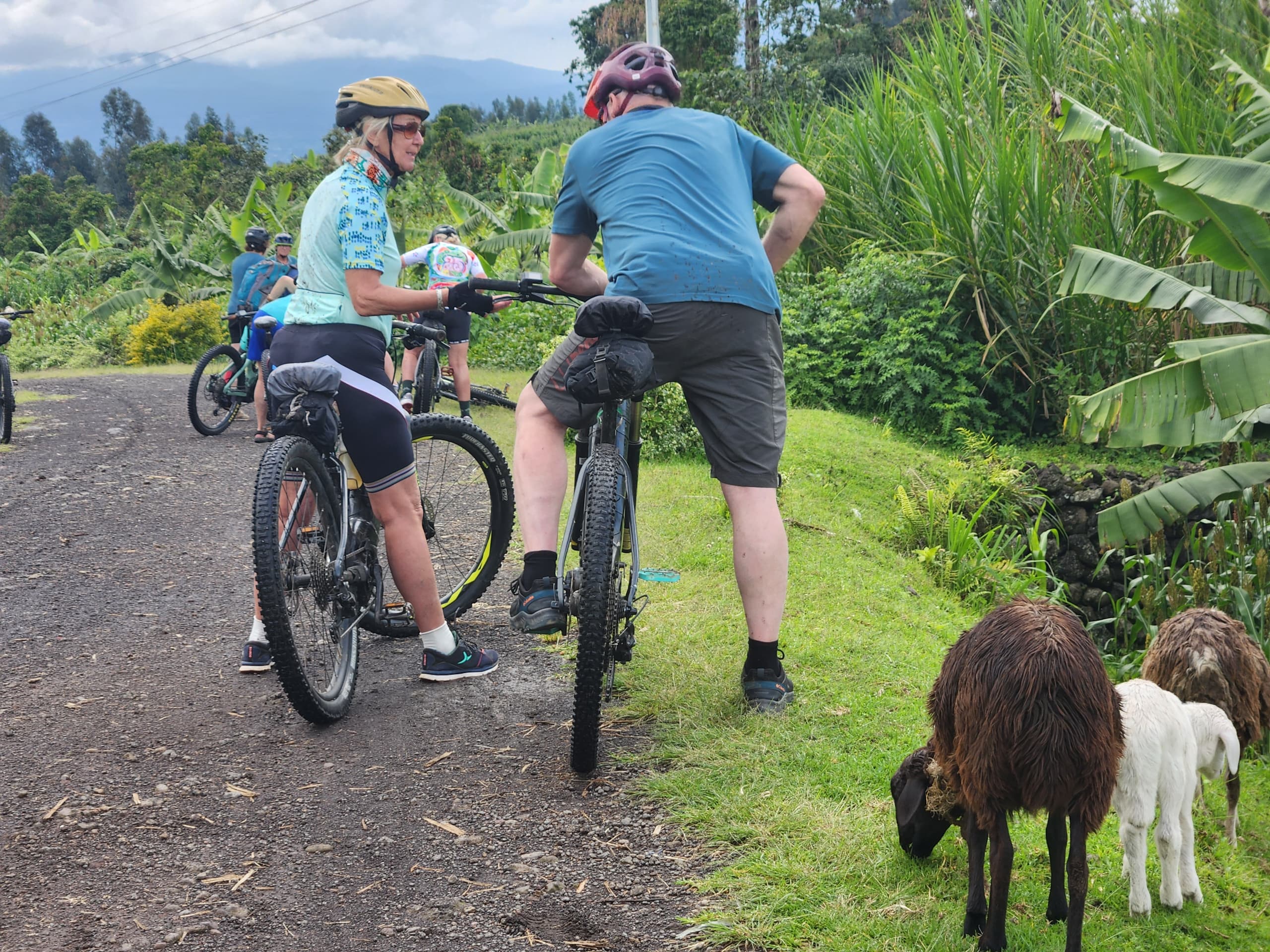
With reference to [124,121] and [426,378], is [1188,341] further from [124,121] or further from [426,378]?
[124,121]

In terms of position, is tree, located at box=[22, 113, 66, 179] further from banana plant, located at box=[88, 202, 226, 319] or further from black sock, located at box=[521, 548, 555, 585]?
black sock, located at box=[521, 548, 555, 585]

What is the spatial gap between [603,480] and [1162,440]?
371 cm

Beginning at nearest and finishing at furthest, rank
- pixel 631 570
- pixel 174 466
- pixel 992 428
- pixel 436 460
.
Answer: pixel 631 570 → pixel 436 460 → pixel 174 466 → pixel 992 428

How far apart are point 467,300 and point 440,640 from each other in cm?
135

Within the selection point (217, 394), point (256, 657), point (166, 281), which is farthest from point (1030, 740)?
point (166, 281)

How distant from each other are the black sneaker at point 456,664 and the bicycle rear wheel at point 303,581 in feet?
0.97

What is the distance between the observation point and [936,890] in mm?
2814

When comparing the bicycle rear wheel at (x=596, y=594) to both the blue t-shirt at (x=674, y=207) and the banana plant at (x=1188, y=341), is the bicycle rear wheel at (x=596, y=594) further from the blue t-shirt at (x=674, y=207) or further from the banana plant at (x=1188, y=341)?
the banana plant at (x=1188, y=341)

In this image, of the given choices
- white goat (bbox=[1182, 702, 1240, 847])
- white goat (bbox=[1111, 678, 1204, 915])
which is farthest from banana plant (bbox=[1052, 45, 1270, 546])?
white goat (bbox=[1111, 678, 1204, 915])

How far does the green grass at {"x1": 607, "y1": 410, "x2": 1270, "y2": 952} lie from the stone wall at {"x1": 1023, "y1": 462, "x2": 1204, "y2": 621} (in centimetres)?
240

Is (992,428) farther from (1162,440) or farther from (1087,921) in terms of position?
(1087,921)

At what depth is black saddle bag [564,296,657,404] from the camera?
3381 mm

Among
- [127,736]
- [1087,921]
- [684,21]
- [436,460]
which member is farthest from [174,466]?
[684,21]

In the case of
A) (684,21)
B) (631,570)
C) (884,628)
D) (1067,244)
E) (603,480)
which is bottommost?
(884,628)
